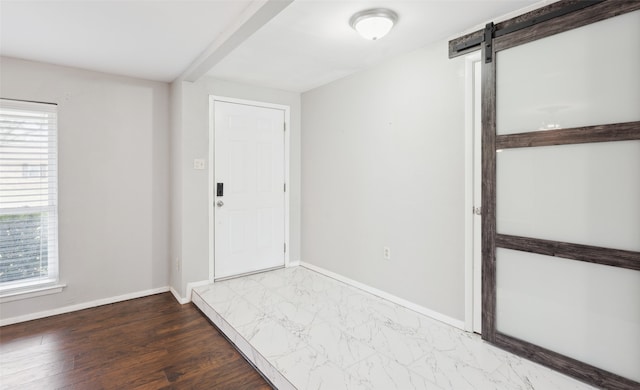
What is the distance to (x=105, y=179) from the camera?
3.29 m

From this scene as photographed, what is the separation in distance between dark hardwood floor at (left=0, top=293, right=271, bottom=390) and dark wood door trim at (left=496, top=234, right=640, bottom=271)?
6.22ft

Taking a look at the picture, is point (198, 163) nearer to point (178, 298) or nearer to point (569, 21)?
point (178, 298)

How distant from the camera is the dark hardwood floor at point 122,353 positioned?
206cm

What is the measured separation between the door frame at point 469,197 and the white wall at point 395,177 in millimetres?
47

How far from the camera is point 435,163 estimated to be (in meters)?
2.60

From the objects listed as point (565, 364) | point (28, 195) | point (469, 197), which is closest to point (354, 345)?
point (565, 364)

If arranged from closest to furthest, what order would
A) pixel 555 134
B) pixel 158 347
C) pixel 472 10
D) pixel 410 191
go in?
pixel 555 134
pixel 472 10
pixel 158 347
pixel 410 191

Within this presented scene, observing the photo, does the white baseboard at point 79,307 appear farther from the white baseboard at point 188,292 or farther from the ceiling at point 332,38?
the ceiling at point 332,38

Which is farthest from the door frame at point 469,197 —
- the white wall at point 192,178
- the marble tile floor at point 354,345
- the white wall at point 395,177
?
the white wall at point 192,178

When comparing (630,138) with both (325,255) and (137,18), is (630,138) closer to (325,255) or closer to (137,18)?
(325,255)

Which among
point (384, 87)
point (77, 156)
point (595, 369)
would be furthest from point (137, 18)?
point (595, 369)

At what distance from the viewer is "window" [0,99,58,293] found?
2.84 meters

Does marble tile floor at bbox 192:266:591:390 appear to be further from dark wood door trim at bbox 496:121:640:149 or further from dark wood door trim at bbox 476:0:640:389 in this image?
dark wood door trim at bbox 496:121:640:149

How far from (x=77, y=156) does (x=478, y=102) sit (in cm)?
370
